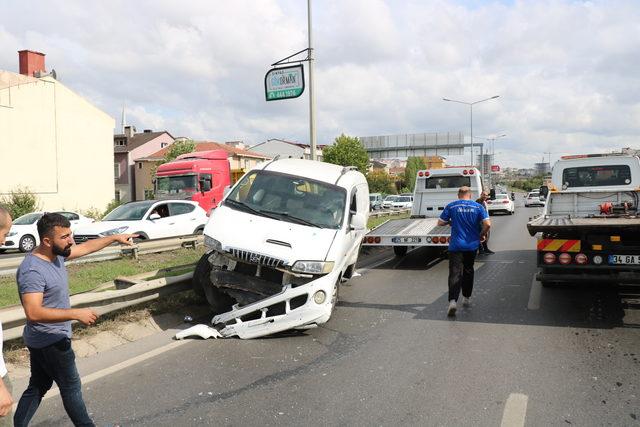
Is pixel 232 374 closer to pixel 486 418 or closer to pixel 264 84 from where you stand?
pixel 486 418

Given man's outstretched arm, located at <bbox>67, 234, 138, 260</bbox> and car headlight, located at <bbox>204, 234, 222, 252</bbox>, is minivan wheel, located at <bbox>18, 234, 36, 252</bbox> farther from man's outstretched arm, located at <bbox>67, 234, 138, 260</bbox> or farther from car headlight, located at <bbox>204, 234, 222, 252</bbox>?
man's outstretched arm, located at <bbox>67, 234, 138, 260</bbox>

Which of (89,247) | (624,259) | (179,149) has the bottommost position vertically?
(624,259)

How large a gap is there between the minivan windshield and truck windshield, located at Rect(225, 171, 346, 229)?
7.31 m

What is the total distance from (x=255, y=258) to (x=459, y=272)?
2865mm

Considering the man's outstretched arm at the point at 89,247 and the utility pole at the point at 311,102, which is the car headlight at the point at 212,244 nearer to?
the man's outstretched arm at the point at 89,247

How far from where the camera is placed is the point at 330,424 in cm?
386

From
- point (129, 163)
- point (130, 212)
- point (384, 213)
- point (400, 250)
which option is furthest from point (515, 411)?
point (129, 163)

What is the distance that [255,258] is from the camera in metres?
6.06

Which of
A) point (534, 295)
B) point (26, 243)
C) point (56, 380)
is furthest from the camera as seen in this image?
point (26, 243)

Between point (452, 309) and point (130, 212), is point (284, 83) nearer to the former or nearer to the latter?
point (130, 212)

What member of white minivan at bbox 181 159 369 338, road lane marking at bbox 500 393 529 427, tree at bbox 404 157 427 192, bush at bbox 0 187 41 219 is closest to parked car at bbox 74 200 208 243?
white minivan at bbox 181 159 369 338

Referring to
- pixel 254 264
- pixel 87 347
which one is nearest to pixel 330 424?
pixel 254 264

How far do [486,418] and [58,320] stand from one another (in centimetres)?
300

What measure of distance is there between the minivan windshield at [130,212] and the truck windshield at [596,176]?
10.3 m
